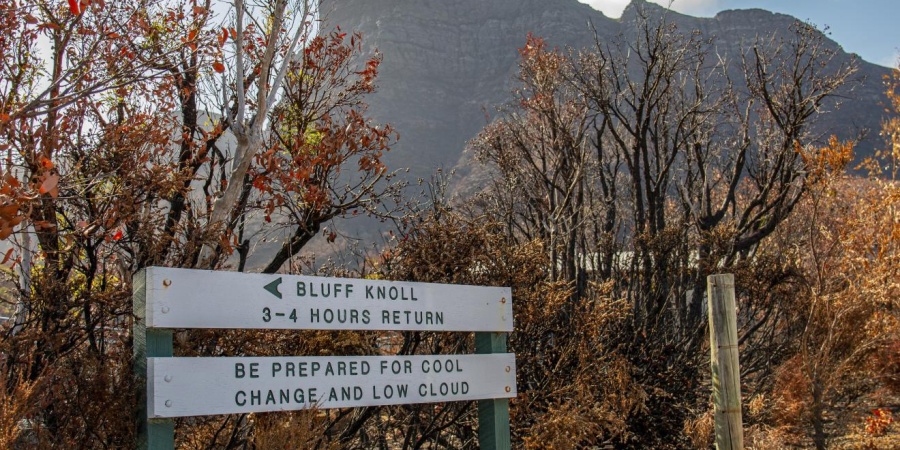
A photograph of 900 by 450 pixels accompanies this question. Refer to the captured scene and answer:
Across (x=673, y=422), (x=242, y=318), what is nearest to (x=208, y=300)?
(x=242, y=318)

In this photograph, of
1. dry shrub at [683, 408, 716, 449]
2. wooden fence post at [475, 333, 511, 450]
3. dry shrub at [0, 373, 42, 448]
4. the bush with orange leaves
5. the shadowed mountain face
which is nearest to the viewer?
dry shrub at [0, 373, 42, 448]

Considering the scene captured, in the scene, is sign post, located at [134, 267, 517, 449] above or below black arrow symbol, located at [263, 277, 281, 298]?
below

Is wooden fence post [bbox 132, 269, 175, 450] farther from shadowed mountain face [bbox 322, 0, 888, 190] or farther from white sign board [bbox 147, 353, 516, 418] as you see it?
shadowed mountain face [bbox 322, 0, 888, 190]

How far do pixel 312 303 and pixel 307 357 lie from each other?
0.89ft

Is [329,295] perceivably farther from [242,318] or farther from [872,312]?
[872,312]

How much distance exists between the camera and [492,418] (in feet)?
15.6

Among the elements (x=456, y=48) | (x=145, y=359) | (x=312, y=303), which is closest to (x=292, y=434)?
(x=312, y=303)

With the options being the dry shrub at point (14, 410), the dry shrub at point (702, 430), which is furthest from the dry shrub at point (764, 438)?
the dry shrub at point (14, 410)

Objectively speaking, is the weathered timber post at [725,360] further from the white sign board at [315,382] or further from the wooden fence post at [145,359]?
the wooden fence post at [145,359]

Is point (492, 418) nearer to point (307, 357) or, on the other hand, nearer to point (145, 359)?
point (307, 357)

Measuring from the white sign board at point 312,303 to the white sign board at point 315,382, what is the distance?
18 centimetres

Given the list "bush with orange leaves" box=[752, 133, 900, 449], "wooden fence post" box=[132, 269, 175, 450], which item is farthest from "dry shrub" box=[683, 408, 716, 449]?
"wooden fence post" box=[132, 269, 175, 450]

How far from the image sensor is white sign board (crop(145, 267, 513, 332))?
360cm

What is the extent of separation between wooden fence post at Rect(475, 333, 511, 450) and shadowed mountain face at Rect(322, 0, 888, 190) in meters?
98.3
